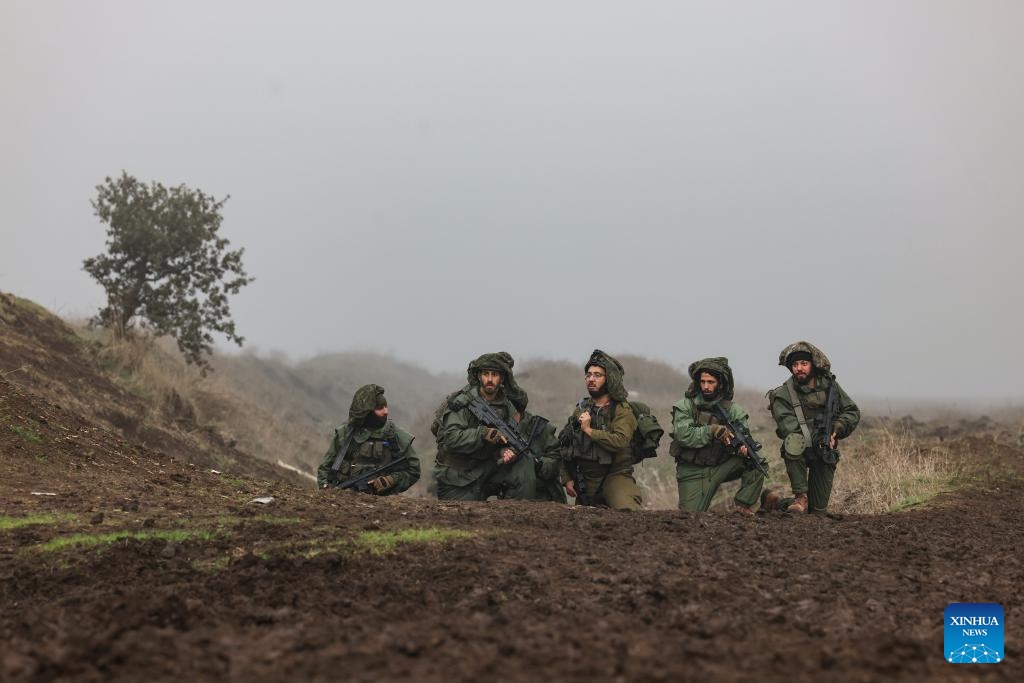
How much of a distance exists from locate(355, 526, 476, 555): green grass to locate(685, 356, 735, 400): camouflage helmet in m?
3.93

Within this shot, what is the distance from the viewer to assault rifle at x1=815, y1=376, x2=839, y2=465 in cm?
941

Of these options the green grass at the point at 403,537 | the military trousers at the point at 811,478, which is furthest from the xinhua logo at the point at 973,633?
the military trousers at the point at 811,478

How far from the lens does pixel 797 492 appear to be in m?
9.53

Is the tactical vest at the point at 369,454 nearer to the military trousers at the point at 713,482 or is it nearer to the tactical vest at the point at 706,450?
the tactical vest at the point at 706,450

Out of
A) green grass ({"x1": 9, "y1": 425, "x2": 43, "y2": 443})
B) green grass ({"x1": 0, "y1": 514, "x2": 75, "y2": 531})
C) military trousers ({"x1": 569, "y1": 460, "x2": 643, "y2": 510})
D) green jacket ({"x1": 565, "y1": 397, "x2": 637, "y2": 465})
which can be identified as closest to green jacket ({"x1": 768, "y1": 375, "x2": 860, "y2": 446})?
green jacket ({"x1": 565, "y1": 397, "x2": 637, "y2": 465})

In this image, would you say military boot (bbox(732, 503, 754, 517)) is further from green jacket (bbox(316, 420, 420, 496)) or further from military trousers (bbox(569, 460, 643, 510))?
green jacket (bbox(316, 420, 420, 496))

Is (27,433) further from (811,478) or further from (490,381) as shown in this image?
(811,478)

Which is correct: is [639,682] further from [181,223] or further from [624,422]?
[181,223]

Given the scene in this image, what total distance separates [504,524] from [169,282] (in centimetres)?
1619

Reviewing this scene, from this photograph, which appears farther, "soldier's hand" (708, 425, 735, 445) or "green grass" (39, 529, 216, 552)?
A: "soldier's hand" (708, 425, 735, 445)

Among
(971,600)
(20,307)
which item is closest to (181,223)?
(20,307)

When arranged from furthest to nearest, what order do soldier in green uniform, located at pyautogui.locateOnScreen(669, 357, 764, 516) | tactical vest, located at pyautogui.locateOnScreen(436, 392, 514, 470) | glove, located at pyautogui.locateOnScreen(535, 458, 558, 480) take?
glove, located at pyautogui.locateOnScreen(535, 458, 558, 480) → tactical vest, located at pyautogui.locateOnScreen(436, 392, 514, 470) → soldier in green uniform, located at pyautogui.locateOnScreen(669, 357, 764, 516)

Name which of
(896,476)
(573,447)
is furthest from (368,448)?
(896,476)

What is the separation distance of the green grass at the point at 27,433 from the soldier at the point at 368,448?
3.04m
